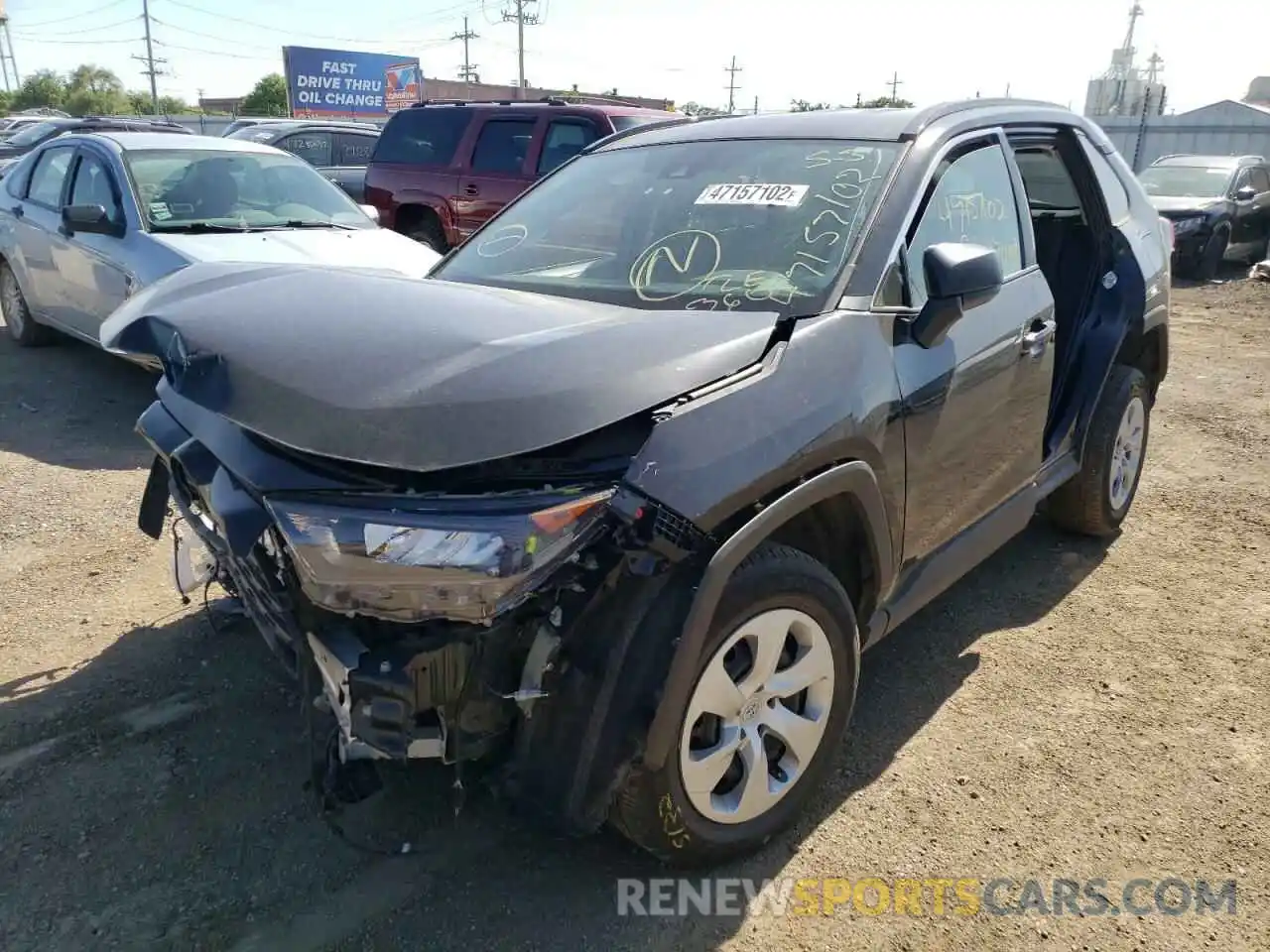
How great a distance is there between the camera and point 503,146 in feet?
32.4

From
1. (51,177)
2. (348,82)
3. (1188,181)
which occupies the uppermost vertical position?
(348,82)

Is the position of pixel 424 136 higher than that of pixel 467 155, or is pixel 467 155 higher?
pixel 424 136

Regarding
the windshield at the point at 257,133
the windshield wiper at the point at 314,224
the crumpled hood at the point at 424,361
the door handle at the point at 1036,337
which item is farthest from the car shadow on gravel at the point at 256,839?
the windshield at the point at 257,133

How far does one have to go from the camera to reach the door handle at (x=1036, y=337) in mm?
3361

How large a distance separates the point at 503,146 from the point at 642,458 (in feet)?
28.3

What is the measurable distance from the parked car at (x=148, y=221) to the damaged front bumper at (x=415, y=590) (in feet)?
14.4

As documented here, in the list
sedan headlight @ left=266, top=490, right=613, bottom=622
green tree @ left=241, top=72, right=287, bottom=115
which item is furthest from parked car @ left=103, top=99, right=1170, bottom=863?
green tree @ left=241, top=72, right=287, bottom=115

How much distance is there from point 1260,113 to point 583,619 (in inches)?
1125

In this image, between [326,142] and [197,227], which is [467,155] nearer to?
[197,227]

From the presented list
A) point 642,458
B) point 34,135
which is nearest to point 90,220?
point 642,458

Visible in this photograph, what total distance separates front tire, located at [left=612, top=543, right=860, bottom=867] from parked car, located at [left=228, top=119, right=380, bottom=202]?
492 inches

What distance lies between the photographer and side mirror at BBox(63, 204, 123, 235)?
623cm

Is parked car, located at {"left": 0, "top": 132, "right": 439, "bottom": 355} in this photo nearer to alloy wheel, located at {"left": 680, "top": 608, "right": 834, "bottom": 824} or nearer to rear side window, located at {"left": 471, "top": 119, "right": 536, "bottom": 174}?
rear side window, located at {"left": 471, "top": 119, "right": 536, "bottom": 174}

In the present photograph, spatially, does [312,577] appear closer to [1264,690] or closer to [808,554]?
[808,554]
